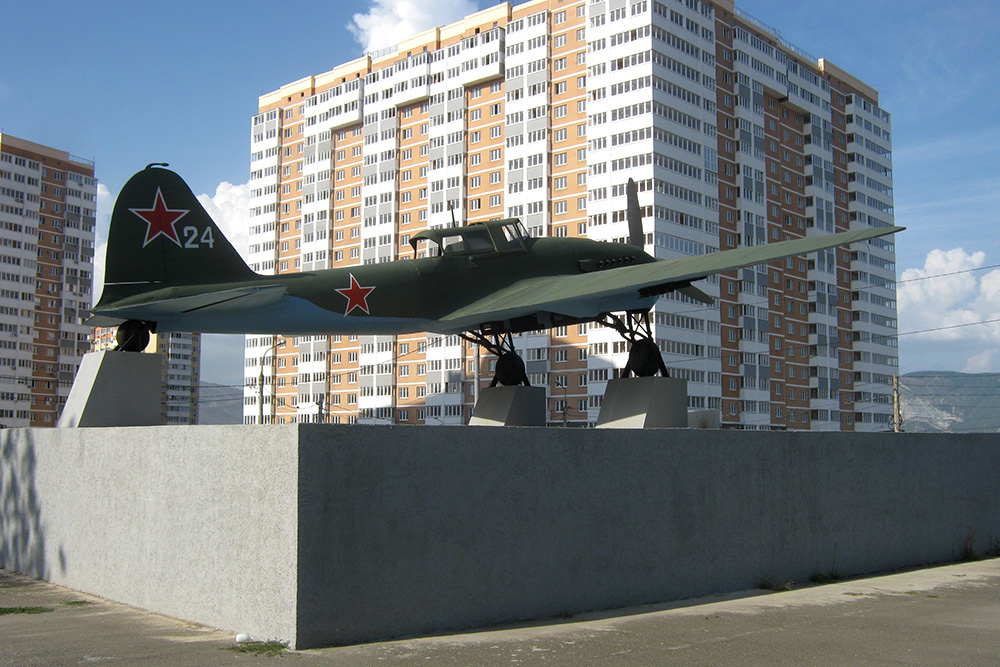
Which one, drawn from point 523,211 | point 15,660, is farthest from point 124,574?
point 523,211

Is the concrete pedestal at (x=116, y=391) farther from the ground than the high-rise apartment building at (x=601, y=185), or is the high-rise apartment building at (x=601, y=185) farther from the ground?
the high-rise apartment building at (x=601, y=185)

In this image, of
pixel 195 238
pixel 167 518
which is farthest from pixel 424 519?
pixel 195 238

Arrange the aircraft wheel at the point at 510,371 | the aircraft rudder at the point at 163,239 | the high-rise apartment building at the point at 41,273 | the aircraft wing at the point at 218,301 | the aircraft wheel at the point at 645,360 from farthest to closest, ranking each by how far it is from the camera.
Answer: the high-rise apartment building at the point at 41,273 → the aircraft wheel at the point at 510,371 → the aircraft wheel at the point at 645,360 → the aircraft rudder at the point at 163,239 → the aircraft wing at the point at 218,301

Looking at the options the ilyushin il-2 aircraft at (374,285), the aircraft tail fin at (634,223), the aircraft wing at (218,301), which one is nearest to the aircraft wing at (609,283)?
the ilyushin il-2 aircraft at (374,285)

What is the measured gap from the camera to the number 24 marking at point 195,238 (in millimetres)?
17734

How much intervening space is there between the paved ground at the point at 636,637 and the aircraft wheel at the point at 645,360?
567cm

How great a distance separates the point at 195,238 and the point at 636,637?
12.0 m

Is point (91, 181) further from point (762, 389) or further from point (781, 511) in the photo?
point (781, 511)

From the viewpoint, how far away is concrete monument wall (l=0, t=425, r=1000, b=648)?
12023 mm

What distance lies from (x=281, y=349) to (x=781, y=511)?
120216 mm

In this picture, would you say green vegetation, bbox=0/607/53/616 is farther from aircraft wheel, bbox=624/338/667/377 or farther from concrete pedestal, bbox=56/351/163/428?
aircraft wheel, bbox=624/338/667/377

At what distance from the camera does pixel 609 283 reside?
Result: 18000 millimetres

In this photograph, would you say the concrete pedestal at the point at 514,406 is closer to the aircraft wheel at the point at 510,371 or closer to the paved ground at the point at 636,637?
the aircraft wheel at the point at 510,371

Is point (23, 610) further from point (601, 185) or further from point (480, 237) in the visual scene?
point (601, 185)
